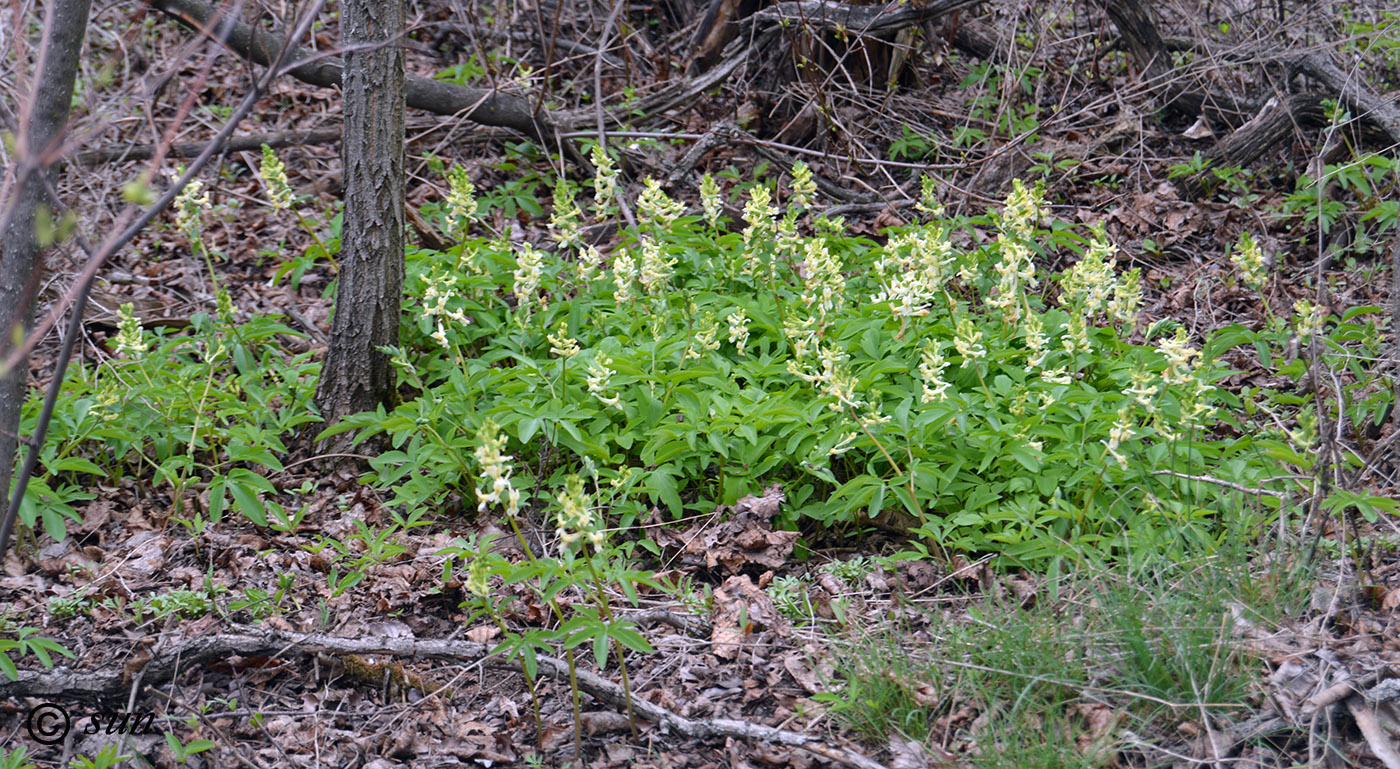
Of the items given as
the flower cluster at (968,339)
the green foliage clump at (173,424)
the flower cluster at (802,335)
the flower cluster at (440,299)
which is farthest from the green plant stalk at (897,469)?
the green foliage clump at (173,424)

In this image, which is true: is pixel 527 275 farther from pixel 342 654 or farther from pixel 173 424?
pixel 342 654

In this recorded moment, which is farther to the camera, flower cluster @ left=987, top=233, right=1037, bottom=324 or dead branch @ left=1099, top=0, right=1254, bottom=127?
dead branch @ left=1099, top=0, right=1254, bottom=127

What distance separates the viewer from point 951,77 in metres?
7.44

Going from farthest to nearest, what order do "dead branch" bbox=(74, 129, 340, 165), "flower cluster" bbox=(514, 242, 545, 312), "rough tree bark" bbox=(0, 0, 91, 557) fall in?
"dead branch" bbox=(74, 129, 340, 165)
"flower cluster" bbox=(514, 242, 545, 312)
"rough tree bark" bbox=(0, 0, 91, 557)

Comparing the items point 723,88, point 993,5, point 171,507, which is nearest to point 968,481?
point 171,507

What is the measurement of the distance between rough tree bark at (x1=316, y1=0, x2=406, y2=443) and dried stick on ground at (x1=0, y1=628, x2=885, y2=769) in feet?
4.66

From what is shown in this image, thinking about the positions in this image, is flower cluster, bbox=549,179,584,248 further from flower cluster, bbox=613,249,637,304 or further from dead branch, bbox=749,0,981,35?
dead branch, bbox=749,0,981,35

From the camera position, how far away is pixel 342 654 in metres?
2.86

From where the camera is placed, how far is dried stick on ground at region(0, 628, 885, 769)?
2.53 m

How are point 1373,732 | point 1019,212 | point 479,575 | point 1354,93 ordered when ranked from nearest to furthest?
point 1373,732, point 479,575, point 1019,212, point 1354,93

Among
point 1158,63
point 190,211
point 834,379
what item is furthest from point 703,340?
point 1158,63

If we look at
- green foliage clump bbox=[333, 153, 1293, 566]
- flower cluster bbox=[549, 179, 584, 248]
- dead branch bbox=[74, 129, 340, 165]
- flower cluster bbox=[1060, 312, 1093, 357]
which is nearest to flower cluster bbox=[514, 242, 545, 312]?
green foliage clump bbox=[333, 153, 1293, 566]

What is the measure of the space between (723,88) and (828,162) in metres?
1.29

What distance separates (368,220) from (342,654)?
192 cm
